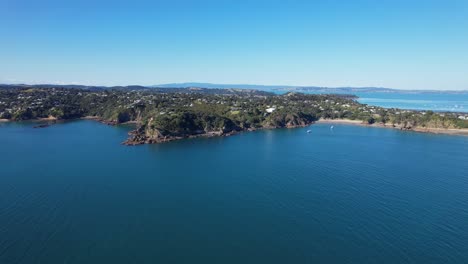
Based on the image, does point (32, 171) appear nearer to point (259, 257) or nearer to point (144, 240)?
point (144, 240)

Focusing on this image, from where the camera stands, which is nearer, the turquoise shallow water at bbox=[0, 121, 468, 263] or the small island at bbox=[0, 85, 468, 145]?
the turquoise shallow water at bbox=[0, 121, 468, 263]

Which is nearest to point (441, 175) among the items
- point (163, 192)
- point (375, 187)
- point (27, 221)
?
point (375, 187)

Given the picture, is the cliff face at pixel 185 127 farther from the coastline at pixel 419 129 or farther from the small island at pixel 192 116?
the coastline at pixel 419 129

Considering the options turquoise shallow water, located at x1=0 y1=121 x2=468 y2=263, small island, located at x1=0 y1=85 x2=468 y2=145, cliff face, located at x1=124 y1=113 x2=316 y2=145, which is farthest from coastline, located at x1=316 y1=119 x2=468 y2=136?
turquoise shallow water, located at x1=0 y1=121 x2=468 y2=263

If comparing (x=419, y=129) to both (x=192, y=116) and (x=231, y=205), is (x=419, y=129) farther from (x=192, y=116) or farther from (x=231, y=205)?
(x=231, y=205)

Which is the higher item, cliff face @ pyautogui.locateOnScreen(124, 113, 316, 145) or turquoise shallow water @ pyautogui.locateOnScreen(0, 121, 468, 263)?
cliff face @ pyautogui.locateOnScreen(124, 113, 316, 145)

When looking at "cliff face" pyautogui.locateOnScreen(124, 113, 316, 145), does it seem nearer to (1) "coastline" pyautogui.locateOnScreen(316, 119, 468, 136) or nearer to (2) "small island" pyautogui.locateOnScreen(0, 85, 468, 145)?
(2) "small island" pyautogui.locateOnScreen(0, 85, 468, 145)

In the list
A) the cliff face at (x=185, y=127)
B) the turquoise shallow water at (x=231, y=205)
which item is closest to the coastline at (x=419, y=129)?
the cliff face at (x=185, y=127)

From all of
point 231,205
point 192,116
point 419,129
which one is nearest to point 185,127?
point 192,116

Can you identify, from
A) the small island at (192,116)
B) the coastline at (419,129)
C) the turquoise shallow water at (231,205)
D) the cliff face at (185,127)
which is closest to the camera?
the turquoise shallow water at (231,205)
